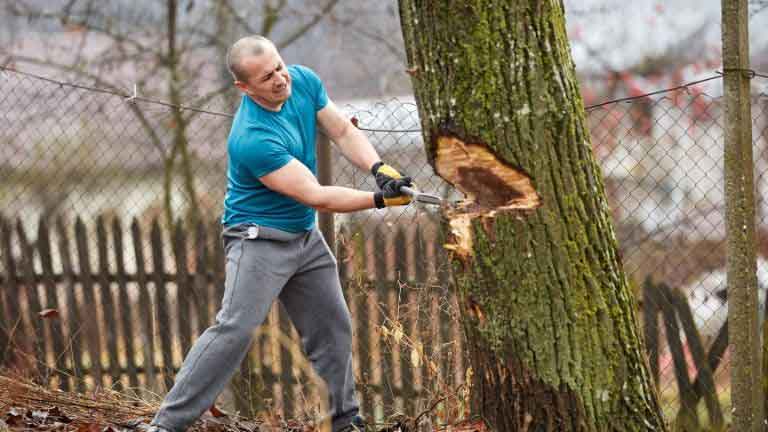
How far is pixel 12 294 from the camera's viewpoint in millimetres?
5234

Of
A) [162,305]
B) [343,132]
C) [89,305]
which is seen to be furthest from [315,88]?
[89,305]

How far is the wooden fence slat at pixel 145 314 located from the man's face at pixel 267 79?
7.03 feet

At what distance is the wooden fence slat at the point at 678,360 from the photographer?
166 inches

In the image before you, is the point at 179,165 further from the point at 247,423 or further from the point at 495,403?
the point at 495,403

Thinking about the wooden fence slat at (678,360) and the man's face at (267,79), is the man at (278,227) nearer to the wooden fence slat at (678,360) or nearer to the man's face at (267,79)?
the man's face at (267,79)

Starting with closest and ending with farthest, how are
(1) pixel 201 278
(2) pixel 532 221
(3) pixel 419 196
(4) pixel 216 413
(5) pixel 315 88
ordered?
(2) pixel 532 221 < (3) pixel 419 196 < (5) pixel 315 88 < (4) pixel 216 413 < (1) pixel 201 278

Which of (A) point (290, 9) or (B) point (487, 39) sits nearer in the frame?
(B) point (487, 39)

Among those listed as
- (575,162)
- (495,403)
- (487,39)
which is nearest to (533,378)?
(495,403)

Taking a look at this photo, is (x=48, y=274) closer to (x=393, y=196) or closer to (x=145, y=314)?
(x=145, y=314)

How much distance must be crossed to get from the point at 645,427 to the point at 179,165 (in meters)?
4.83

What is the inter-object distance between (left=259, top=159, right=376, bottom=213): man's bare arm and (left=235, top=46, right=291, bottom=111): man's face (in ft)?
0.94

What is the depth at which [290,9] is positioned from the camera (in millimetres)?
6523

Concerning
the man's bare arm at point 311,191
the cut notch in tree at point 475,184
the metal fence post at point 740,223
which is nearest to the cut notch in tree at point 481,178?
the cut notch in tree at point 475,184

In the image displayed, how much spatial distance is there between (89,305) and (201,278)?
80cm
